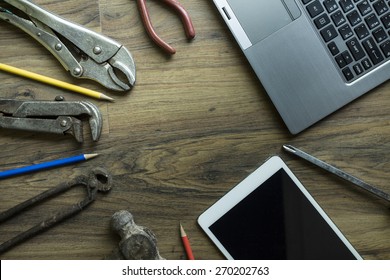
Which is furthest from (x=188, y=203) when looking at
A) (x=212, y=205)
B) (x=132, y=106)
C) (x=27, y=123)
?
(x=27, y=123)

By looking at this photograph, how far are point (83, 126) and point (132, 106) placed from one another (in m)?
0.08

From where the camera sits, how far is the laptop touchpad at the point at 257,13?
742 millimetres

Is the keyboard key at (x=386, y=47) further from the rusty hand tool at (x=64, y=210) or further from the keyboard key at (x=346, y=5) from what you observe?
the rusty hand tool at (x=64, y=210)

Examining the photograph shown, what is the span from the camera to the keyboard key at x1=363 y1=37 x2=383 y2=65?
28.6 inches

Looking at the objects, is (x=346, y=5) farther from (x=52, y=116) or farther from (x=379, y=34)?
(x=52, y=116)

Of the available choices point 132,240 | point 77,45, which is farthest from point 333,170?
point 77,45

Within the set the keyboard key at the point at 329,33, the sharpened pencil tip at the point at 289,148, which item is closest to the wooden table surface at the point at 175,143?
the sharpened pencil tip at the point at 289,148

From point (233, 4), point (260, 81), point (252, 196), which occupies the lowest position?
point (252, 196)

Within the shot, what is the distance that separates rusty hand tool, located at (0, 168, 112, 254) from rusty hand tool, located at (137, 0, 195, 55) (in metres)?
0.21

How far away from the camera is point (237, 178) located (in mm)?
767

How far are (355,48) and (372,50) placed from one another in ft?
0.08

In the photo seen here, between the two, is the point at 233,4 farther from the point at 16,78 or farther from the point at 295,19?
the point at 16,78
